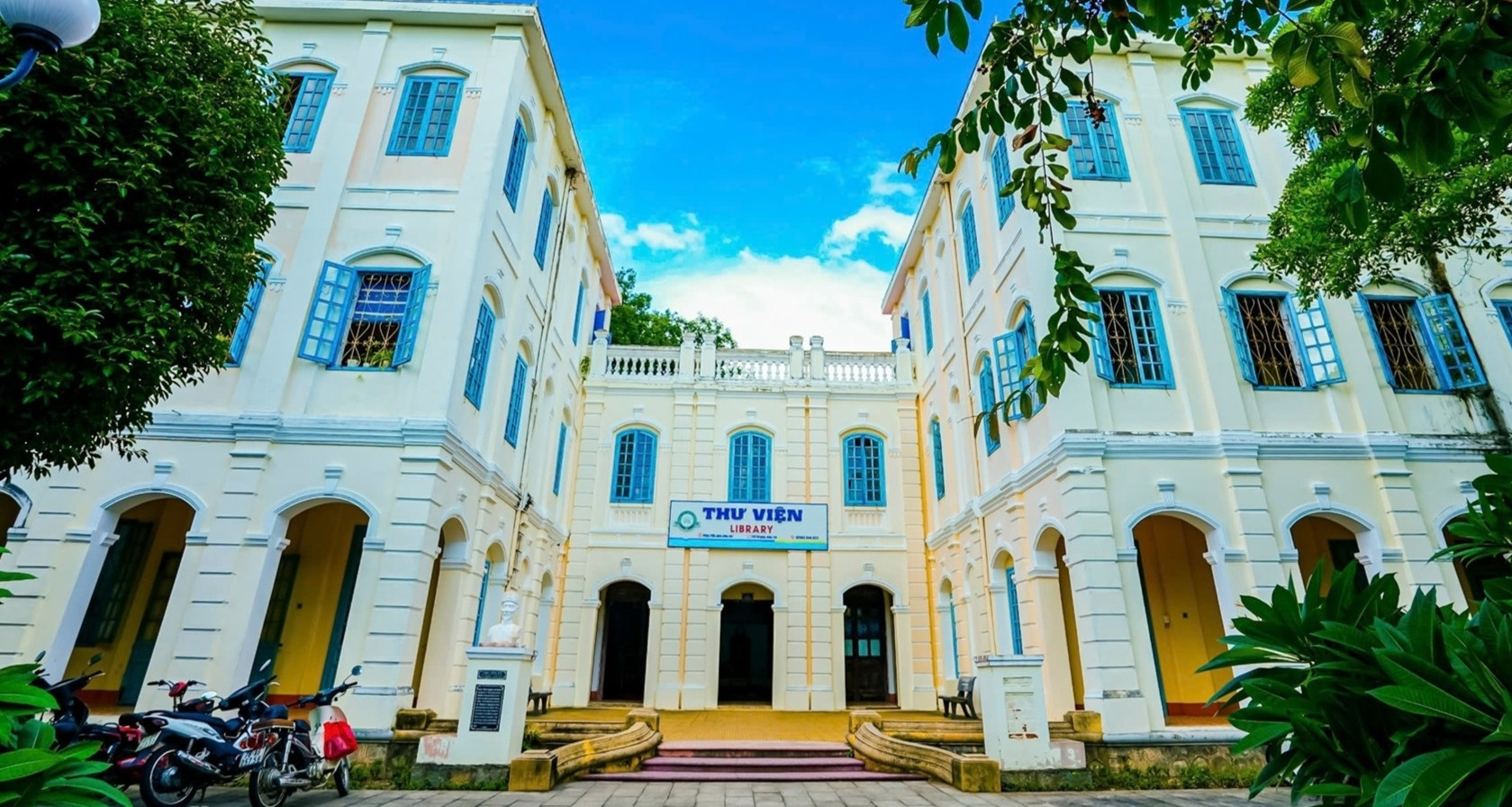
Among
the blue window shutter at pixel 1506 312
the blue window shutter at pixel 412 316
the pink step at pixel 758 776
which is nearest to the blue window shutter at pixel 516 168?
the blue window shutter at pixel 412 316

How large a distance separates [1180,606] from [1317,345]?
13.4 ft

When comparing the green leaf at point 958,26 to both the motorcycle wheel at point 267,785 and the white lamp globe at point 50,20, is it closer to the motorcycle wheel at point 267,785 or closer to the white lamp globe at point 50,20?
the white lamp globe at point 50,20

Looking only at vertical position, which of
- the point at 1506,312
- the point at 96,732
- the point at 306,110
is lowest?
the point at 96,732

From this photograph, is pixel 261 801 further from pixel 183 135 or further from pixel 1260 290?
pixel 1260 290

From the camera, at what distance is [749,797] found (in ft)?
20.7

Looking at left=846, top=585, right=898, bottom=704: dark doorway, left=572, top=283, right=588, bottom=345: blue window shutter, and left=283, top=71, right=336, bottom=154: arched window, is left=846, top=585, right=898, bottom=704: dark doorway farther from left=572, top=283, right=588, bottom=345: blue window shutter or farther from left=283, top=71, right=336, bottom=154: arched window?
left=283, top=71, right=336, bottom=154: arched window

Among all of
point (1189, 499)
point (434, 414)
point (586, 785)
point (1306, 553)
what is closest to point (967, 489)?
point (1189, 499)

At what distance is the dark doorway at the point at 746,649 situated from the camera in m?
13.8

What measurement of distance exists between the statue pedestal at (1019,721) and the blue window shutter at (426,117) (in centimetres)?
985

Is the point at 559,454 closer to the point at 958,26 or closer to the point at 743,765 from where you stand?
the point at 743,765

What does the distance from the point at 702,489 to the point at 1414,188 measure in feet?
37.1

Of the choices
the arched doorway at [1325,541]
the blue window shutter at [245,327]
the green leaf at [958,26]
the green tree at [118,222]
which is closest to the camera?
the green leaf at [958,26]

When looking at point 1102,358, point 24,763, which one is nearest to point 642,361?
point 1102,358

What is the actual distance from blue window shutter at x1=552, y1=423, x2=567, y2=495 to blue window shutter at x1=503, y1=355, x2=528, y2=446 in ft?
6.08
